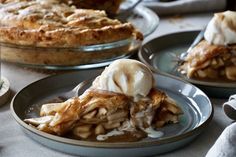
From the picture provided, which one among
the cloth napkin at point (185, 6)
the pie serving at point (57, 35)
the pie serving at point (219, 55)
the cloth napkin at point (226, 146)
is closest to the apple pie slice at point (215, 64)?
the pie serving at point (219, 55)

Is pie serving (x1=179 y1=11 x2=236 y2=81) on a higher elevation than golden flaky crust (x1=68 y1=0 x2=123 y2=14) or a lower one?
higher

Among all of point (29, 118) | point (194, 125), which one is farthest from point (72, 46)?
point (194, 125)

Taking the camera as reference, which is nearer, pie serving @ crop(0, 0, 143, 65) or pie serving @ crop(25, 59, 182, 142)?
pie serving @ crop(25, 59, 182, 142)

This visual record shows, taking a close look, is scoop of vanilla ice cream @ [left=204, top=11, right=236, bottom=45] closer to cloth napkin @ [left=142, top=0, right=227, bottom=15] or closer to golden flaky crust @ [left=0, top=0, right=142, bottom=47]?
golden flaky crust @ [left=0, top=0, right=142, bottom=47]

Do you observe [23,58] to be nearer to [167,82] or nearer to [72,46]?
[72,46]

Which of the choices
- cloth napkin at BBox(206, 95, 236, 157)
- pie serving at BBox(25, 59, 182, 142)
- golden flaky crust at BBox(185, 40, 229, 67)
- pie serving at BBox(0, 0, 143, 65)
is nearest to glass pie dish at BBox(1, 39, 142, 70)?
pie serving at BBox(0, 0, 143, 65)
